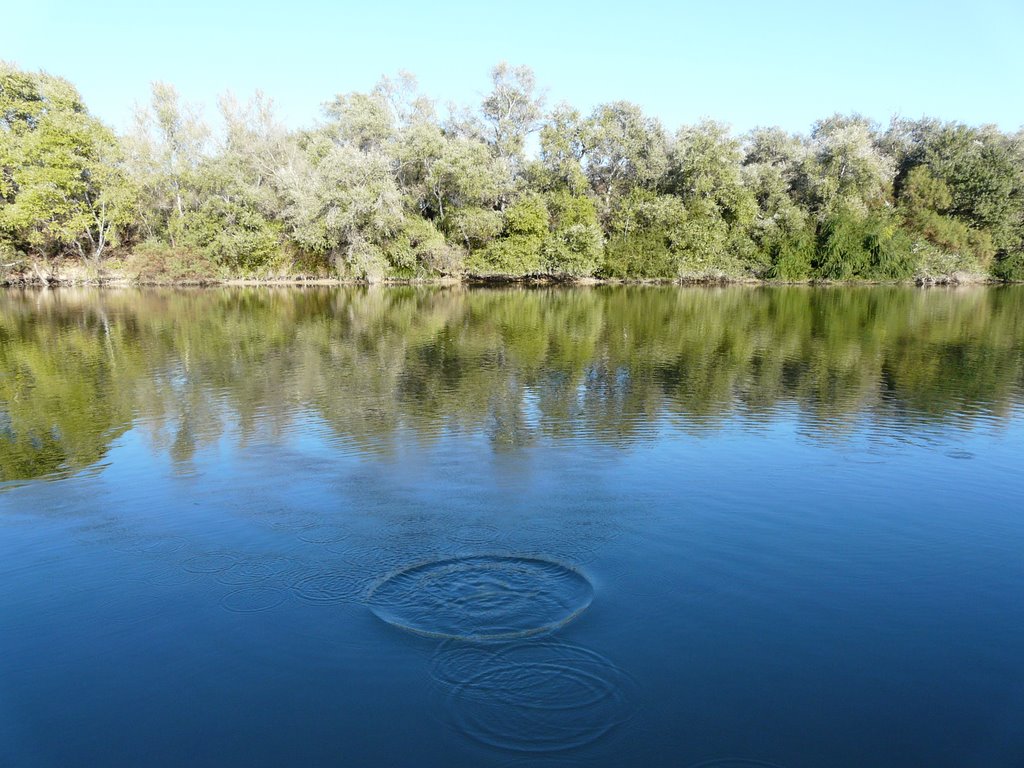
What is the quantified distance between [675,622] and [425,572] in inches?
115

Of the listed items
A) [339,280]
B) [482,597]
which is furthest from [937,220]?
[482,597]

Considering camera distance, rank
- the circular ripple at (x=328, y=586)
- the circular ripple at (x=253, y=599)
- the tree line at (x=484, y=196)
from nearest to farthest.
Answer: the circular ripple at (x=253, y=599) < the circular ripple at (x=328, y=586) < the tree line at (x=484, y=196)

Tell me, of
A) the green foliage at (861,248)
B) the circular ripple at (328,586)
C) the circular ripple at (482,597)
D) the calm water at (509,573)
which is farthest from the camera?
the green foliage at (861,248)

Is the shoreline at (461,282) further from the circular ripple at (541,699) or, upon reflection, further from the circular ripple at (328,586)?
the circular ripple at (541,699)

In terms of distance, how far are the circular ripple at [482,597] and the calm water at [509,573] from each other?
0.13 ft

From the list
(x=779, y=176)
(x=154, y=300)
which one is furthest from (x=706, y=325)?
(x=779, y=176)

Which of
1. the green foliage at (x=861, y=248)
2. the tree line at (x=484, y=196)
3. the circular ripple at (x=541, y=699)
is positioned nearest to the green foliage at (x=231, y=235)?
the tree line at (x=484, y=196)

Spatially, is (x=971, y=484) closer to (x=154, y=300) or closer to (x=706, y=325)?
(x=706, y=325)

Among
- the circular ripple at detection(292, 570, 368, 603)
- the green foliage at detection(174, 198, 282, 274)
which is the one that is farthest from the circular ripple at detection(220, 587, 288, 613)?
the green foliage at detection(174, 198, 282, 274)

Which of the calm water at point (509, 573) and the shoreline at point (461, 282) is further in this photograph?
the shoreline at point (461, 282)

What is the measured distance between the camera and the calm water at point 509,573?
19.0ft

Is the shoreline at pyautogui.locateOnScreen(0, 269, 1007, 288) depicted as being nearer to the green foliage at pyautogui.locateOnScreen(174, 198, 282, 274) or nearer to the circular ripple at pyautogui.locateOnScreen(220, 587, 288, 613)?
the green foliage at pyautogui.locateOnScreen(174, 198, 282, 274)

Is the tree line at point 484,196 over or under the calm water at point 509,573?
over

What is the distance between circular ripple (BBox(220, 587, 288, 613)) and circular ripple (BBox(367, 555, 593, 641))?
3.54 feet
